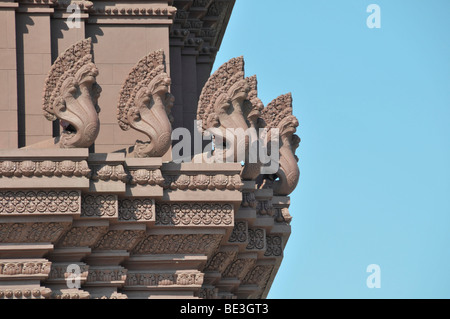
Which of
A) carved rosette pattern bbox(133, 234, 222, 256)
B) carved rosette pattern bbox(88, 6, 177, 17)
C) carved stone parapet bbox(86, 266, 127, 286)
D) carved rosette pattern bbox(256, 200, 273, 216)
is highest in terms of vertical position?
carved rosette pattern bbox(88, 6, 177, 17)

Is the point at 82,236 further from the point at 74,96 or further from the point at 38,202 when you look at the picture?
the point at 74,96

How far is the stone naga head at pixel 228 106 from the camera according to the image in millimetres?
26906

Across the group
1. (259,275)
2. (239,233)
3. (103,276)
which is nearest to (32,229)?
(103,276)

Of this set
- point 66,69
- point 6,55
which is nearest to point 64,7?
point 6,55

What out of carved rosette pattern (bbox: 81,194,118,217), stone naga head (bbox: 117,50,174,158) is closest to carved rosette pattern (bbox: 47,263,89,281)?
carved rosette pattern (bbox: 81,194,118,217)

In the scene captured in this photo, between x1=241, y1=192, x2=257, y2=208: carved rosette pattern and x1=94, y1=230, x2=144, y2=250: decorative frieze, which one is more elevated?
x1=241, y1=192, x2=257, y2=208: carved rosette pattern

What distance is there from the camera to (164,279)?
2664 centimetres

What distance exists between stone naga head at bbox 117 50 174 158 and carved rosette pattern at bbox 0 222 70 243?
2022mm

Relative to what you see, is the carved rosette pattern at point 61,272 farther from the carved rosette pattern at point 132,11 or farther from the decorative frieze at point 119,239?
the carved rosette pattern at point 132,11

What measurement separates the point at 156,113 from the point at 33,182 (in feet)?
7.93

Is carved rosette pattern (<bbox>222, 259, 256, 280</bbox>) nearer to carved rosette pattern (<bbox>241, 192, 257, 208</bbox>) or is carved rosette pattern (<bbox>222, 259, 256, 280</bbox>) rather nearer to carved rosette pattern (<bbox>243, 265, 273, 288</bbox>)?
carved rosette pattern (<bbox>243, 265, 273, 288</bbox>)

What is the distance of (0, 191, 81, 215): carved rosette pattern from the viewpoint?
24.7m

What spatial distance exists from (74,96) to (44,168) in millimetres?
1289

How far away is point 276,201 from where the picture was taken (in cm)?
2981
